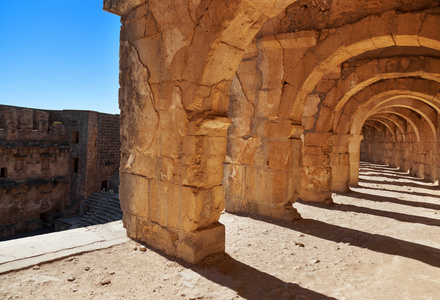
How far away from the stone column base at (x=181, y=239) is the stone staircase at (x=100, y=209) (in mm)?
11172

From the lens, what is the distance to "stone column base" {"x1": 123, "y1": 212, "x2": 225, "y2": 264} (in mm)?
2793

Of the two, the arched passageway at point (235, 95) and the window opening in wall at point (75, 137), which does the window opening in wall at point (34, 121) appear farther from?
the arched passageway at point (235, 95)

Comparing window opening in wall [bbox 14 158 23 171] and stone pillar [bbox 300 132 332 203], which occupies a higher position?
stone pillar [bbox 300 132 332 203]

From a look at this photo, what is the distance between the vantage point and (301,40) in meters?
4.79

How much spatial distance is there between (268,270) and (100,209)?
14.3 meters

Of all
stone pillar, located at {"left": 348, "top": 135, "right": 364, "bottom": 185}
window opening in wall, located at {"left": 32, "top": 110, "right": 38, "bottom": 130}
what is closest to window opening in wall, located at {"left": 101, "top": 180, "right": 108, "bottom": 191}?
window opening in wall, located at {"left": 32, "top": 110, "right": 38, "bottom": 130}

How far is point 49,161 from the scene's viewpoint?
52.5 feet

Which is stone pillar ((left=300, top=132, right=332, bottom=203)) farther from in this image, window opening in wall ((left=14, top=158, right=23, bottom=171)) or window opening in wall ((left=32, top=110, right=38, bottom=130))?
window opening in wall ((left=32, top=110, right=38, bottom=130))

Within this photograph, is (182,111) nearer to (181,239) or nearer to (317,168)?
(181,239)

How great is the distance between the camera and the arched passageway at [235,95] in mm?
→ 2811

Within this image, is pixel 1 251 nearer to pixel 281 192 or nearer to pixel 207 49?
pixel 207 49

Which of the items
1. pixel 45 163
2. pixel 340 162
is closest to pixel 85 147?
pixel 45 163

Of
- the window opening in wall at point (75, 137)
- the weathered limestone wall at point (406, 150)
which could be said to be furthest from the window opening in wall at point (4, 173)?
the weathered limestone wall at point (406, 150)

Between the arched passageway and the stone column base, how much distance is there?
1cm
